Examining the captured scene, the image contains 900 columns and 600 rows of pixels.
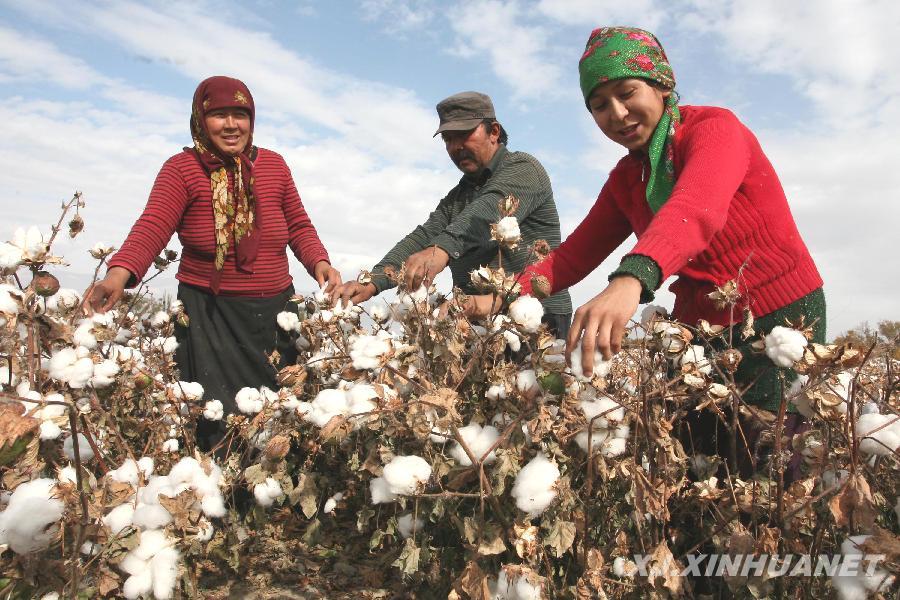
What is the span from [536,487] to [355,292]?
1.22 meters

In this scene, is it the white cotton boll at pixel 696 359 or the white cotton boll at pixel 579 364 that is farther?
the white cotton boll at pixel 696 359

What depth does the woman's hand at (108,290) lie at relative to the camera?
205cm

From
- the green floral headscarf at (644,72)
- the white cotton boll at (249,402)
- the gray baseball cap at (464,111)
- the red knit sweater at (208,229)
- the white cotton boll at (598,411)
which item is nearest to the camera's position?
the white cotton boll at (598,411)

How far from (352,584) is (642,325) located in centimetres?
126

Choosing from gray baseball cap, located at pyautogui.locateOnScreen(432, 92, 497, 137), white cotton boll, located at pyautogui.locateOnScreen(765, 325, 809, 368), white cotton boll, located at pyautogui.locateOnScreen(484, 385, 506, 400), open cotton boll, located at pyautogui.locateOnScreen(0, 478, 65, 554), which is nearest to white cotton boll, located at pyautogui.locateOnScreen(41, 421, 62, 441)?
open cotton boll, located at pyautogui.locateOnScreen(0, 478, 65, 554)

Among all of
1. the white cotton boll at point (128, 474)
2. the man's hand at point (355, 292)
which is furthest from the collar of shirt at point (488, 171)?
the white cotton boll at point (128, 474)

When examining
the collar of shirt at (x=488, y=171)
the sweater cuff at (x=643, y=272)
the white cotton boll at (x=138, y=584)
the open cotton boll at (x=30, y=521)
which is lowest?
the white cotton boll at (x=138, y=584)

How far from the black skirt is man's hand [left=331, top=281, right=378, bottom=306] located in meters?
0.65

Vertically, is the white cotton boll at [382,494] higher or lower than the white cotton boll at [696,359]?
lower

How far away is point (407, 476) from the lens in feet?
4.15

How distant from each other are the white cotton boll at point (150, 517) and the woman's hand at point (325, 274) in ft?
5.04

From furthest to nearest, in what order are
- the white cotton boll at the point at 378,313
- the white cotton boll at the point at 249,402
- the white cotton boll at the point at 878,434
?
the white cotton boll at the point at 378,313, the white cotton boll at the point at 249,402, the white cotton boll at the point at 878,434

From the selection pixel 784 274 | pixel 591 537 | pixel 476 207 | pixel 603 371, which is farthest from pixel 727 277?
pixel 476 207

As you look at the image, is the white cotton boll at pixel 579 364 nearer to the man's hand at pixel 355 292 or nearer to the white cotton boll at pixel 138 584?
the white cotton boll at pixel 138 584
